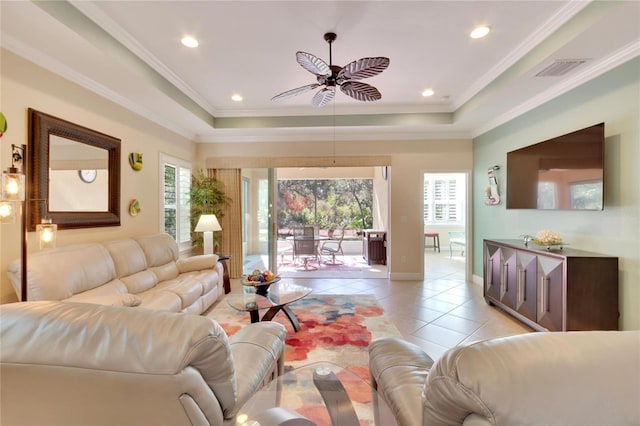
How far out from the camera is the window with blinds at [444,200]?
905 cm

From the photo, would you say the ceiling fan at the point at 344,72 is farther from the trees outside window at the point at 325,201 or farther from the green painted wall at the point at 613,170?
the trees outside window at the point at 325,201

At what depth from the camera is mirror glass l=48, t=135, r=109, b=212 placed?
2.78 meters

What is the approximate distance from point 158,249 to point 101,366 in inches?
134

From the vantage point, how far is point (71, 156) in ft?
9.72

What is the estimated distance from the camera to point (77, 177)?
3.07m

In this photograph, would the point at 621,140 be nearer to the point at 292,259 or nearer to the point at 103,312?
the point at 103,312

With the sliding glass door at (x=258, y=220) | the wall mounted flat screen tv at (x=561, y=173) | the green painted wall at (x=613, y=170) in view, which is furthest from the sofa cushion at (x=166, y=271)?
the green painted wall at (x=613, y=170)

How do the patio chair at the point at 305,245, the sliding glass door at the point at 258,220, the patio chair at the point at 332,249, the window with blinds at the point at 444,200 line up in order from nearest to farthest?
the sliding glass door at the point at 258,220 < the patio chair at the point at 305,245 < the patio chair at the point at 332,249 < the window with blinds at the point at 444,200

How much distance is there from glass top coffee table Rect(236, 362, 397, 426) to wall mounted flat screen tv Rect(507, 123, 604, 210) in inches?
114

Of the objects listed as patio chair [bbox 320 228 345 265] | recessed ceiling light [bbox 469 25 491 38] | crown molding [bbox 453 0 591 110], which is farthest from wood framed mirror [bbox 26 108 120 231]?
patio chair [bbox 320 228 345 265]

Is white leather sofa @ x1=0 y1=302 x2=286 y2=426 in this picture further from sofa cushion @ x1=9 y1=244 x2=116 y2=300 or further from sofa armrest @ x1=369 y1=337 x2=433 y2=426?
sofa cushion @ x1=9 y1=244 x2=116 y2=300

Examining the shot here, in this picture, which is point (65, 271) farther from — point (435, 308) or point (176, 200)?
point (435, 308)

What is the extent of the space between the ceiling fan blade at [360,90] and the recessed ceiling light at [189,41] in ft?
5.14

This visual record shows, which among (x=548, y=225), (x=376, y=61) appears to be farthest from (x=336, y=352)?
(x=548, y=225)
